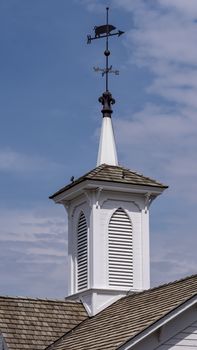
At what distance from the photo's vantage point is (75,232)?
3028 cm

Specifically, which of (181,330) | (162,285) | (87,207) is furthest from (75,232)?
(181,330)

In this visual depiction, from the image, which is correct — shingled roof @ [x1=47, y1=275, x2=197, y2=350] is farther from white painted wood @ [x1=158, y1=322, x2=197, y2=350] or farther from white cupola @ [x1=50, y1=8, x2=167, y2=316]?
white cupola @ [x1=50, y1=8, x2=167, y2=316]

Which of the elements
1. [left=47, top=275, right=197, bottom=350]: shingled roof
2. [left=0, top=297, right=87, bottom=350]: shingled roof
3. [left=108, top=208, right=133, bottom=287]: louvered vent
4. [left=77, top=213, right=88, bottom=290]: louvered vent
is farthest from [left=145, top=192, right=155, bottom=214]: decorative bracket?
[left=0, top=297, right=87, bottom=350]: shingled roof

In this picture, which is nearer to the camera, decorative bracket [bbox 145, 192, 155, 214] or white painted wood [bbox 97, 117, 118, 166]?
decorative bracket [bbox 145, 192, 155, 214]

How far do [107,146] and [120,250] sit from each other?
333cm

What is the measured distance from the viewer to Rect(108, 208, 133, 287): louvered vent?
29.1 meters

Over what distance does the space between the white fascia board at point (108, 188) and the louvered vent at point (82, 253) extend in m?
0.77

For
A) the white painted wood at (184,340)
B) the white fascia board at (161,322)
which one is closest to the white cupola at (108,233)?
the white painted wood at (184,340)

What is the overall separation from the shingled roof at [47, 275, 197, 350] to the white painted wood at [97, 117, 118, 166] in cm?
467

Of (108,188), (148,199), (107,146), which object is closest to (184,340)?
(108,188)

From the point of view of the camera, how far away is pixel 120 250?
29312 mm

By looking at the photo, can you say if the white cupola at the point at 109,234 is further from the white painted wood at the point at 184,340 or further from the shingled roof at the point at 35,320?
the white painted wood at the point at 184,340

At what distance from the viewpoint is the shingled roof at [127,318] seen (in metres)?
22.4

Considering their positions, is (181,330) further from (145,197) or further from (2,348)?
(145,197)
